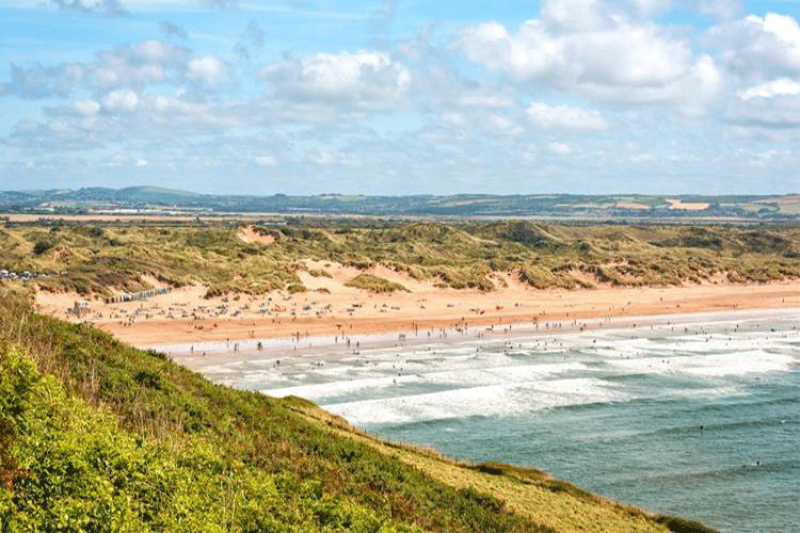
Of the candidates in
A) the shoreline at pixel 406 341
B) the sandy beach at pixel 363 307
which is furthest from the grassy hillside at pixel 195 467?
the sandy beach at pixel 363 307

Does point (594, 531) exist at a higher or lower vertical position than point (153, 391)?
lower

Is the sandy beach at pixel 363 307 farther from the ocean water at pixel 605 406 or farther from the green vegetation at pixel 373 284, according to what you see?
the ocean water at pixel 605 406

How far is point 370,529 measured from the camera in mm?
18250

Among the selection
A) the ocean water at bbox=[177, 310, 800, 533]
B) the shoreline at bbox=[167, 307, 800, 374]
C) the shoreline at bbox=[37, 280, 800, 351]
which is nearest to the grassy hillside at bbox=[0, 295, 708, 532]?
the ocean water at bbox=[177, 310, 800, 533]

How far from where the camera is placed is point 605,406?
4862cm

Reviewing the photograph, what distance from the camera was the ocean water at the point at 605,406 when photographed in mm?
35312

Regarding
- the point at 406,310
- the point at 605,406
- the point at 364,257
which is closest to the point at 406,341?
the point at 406,310

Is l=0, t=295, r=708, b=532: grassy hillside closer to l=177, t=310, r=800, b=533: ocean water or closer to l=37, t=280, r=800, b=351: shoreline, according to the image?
l=177, t=310, r=800, b=533: ocean water

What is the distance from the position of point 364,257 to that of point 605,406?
70774 millimetres

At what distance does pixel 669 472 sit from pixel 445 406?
15.0 m

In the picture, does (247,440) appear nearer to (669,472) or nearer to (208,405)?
(208,405)

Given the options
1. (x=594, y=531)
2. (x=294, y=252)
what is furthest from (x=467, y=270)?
(x=594, y=531)

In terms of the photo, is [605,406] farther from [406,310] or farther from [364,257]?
[364,257]

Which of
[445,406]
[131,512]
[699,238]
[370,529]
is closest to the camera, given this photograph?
[131,512]
